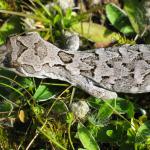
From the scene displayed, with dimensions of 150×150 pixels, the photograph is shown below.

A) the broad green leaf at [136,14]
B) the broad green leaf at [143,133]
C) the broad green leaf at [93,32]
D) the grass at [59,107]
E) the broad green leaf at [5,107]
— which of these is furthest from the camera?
the broad green leaf at [93,32]

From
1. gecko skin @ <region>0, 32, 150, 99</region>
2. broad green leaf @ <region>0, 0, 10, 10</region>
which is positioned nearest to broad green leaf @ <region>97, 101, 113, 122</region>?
gecko skin @ <region>0, 32, 150, 99</region>

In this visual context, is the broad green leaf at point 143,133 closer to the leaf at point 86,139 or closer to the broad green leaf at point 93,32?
the leaf at point 86,139

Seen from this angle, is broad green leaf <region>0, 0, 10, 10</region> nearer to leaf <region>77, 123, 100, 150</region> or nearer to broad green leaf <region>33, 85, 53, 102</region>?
broad green leaf <region>33, 85, 53, 102</region>

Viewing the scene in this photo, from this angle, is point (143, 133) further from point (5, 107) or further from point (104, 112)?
point (5, 107)

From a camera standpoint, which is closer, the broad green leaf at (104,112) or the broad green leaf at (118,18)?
the broad green leaf at (104,112)

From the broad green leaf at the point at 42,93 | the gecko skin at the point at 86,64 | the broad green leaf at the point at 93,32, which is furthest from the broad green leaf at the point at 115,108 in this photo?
the broad green leaf at the point at 93,32

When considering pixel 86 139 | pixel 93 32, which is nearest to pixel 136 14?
pixel 93 32
